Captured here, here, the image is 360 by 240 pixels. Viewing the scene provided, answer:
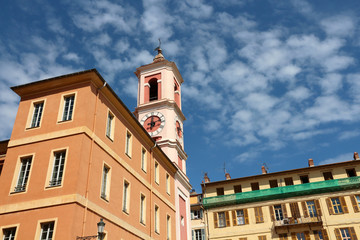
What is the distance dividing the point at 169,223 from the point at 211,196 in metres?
20.1

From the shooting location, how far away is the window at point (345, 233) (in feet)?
126

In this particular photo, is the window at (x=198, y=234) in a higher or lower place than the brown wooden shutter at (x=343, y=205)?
lower

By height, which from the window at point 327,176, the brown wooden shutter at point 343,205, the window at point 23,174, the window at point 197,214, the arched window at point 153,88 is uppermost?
the arched window at point 153,88

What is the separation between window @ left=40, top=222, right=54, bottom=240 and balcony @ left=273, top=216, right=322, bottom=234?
30926 mm

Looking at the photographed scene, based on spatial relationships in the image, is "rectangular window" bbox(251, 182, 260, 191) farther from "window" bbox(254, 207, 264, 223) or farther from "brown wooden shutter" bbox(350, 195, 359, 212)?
"brown wooden shutter" bbox(350, 195, 359, 212)

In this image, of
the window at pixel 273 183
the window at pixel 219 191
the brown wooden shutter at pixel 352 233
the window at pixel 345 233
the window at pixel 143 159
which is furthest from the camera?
the window at pixel 219 191

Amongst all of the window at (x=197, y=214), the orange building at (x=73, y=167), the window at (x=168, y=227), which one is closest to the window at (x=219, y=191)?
the window at (x=197, y=214)

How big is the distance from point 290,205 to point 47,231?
3266 centimetres

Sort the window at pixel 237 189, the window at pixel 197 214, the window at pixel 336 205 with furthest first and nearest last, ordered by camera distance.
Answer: the window at pixel 237 189 → the window at pixel 197 214 → the window at pixel 336 205

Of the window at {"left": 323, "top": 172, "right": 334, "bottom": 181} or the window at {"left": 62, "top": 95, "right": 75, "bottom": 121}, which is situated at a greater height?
the window at {"left": 323, "top": 172, "right": 334, "bottom": 181}

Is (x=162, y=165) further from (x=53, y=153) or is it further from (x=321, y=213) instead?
(x=321, y=213)

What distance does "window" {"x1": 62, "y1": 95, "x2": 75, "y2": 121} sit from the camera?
18205 mm

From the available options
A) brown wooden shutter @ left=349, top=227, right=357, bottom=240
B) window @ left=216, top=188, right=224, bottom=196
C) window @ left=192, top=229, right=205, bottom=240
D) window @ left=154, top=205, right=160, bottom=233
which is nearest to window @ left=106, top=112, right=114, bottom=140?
window @ left=154, top=205, right=160, bottom=233

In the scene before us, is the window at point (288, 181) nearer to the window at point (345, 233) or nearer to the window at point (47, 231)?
the window at point (345, 233)
